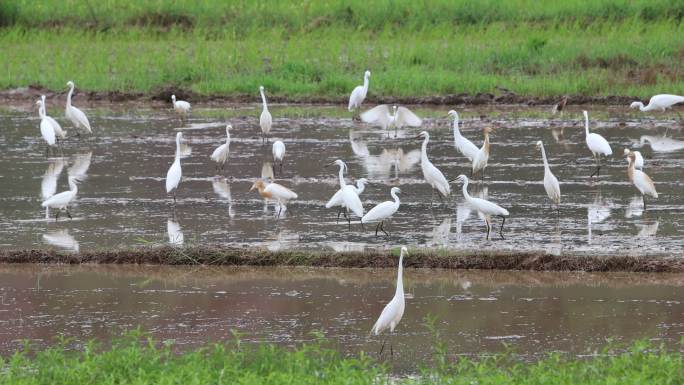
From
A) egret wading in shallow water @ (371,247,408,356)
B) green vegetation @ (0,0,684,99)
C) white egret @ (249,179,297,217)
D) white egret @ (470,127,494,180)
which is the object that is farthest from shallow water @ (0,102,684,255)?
egret wading in shallow water @ (371,247,408,356)

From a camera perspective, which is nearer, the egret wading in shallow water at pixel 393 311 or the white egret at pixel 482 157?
the egret wading in shallow water at pixel 393 311

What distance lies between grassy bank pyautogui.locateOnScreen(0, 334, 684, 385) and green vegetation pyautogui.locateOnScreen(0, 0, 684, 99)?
1538 cm

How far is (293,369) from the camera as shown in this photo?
7.15 meters

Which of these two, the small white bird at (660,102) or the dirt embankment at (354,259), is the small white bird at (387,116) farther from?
the dirt embankment at (354,259)

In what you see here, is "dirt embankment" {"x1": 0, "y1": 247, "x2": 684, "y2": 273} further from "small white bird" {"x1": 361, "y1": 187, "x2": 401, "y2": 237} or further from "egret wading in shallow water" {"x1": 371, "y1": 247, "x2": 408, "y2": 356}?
"egret wading in shallow water" {"x1": 371, "y1": 247, "x2": 408, "y2": 356}

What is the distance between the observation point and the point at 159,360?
7.55 meters

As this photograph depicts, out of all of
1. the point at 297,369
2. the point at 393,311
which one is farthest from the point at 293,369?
the point at 393,311

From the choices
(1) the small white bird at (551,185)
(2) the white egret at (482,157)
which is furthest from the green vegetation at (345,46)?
(1) the small white bird at (551,185)

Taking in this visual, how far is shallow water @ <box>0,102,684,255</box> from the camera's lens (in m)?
11.8

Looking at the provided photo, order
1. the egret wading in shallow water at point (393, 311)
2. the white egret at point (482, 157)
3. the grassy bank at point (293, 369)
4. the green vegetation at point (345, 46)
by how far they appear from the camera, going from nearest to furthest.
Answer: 1. the grassy bank at point (293, 369)
2. the egret wading in shallow water at point (393, 311)
3. the white egret at point (482, 157)
4. the green vegetation at point (345, 46)

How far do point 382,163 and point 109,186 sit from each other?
4.05m

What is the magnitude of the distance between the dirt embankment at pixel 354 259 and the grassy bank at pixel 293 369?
2.70 meters

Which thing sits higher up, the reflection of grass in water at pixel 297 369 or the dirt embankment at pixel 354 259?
the dirt embankment at pixel 354 259

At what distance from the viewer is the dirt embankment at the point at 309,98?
71.8 ft
